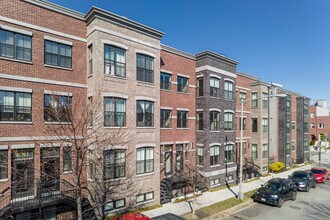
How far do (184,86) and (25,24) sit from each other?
13.4m

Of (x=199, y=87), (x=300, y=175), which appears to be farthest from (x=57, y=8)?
(x=300, y=175)

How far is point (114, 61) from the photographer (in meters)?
14.5

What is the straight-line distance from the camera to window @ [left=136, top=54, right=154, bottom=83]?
1577 centimetres

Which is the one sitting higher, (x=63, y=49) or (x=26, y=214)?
(x=63, y=49)

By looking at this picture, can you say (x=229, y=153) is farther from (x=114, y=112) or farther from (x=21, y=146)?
(x=21, y=146)

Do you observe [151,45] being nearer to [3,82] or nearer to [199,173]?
[3,82]

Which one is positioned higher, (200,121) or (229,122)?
(200,121)

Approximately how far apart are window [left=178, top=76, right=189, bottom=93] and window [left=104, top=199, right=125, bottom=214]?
1097 cm

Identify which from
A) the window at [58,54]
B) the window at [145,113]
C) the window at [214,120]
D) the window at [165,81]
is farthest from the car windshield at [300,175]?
the window at [58,54]

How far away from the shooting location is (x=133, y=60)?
15.3 metres

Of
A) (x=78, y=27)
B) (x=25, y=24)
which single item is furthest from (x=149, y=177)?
(x=25, y=24)

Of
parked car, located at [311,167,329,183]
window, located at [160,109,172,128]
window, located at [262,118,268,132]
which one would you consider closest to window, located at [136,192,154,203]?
window, located at [160,109,172,128]

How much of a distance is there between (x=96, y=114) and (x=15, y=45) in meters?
5.88

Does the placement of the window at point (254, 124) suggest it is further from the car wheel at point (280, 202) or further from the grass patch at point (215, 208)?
the car wheel at point (280, 202)
